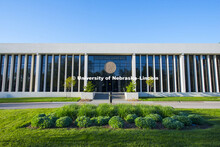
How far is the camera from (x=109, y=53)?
24969 mm

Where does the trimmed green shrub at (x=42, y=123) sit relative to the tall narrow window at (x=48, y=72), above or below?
below

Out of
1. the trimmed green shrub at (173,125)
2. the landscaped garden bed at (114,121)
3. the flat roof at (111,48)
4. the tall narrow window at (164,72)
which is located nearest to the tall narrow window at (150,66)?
the flat roof at (111,48)

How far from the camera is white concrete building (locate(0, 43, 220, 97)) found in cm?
2420

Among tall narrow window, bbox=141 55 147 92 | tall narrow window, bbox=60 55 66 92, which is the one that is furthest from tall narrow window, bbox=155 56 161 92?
tall narrow window, bbox=60 55 66 92

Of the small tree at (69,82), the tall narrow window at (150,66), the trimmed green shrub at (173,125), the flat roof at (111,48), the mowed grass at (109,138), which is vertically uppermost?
the flat roof at (111,48)

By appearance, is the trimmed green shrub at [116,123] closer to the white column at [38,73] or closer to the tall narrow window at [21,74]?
the white column at [38,73]

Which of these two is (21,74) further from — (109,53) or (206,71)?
(206,71)

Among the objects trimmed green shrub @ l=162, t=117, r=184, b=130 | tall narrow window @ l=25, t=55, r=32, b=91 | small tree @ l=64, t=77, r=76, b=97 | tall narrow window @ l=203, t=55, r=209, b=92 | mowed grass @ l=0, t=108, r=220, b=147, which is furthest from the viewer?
tall narrow window @ l=25, t=55, r=32, b=91

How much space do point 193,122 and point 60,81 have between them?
23691 mm

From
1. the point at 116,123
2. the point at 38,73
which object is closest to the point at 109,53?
the point at 38,73

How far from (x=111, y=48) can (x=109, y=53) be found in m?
1.12

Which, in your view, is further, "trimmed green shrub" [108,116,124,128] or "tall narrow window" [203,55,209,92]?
"tall narrow window" [203,55,209,92]

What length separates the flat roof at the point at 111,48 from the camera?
80.3ft

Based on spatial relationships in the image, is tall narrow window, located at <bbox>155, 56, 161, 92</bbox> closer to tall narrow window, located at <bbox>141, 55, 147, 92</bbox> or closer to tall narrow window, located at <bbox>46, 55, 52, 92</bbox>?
tall narrow window, located at <bbox>141, 55, 147, 92</bbox>
